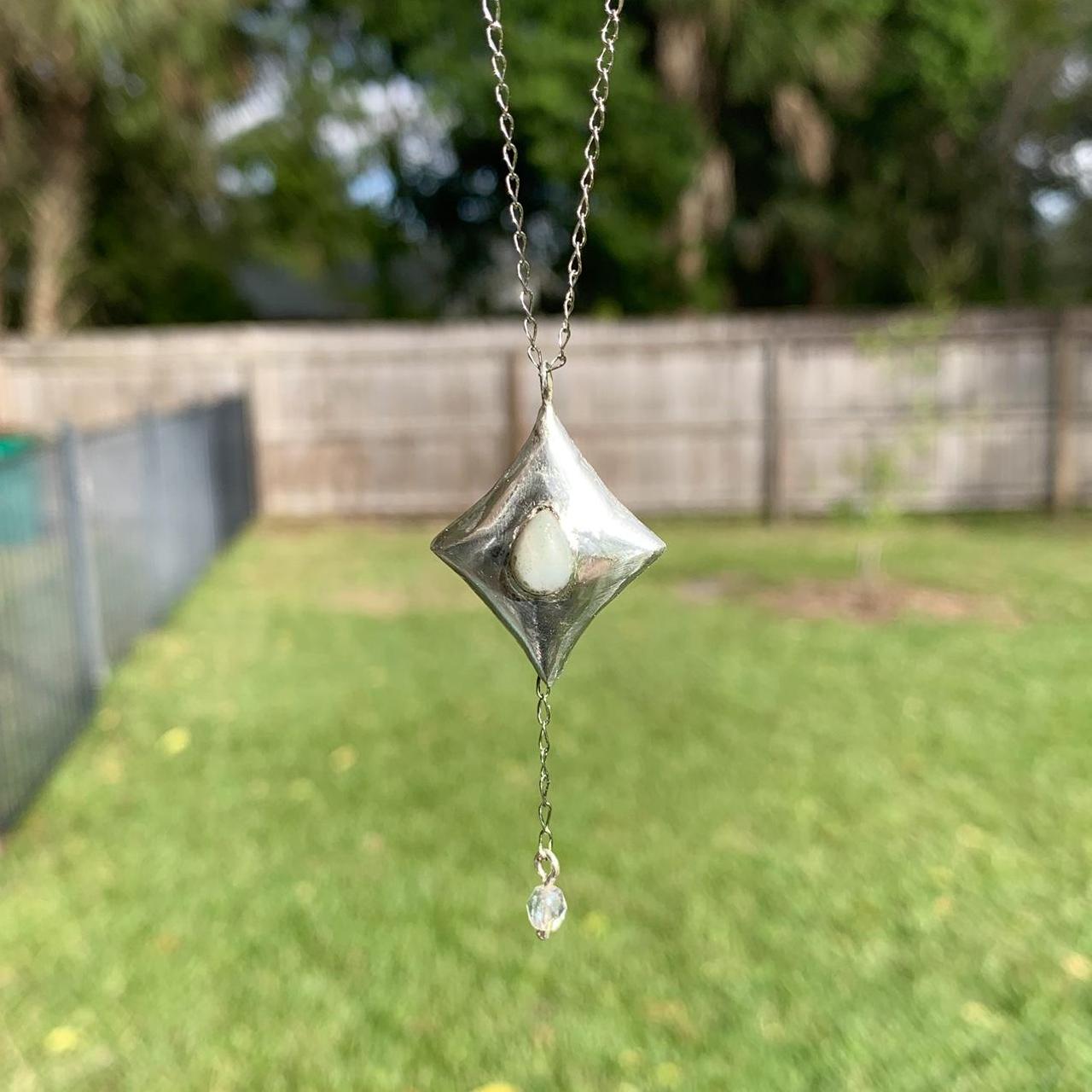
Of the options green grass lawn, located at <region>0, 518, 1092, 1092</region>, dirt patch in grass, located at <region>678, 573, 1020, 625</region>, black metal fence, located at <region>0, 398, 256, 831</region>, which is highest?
black metal fence, located at <region>0, 398, 256, 831</region>

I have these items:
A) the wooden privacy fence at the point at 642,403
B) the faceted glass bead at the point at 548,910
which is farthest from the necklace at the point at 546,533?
the wooden privacy fence at the point at 642,403

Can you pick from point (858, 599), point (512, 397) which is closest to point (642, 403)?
point (512, 397)

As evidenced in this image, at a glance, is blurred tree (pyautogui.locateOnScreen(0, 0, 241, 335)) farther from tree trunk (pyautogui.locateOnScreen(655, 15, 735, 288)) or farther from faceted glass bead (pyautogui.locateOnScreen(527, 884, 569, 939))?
faceted glass bead (pyautogui.locateOnScreen(527, 884, 569, 939))

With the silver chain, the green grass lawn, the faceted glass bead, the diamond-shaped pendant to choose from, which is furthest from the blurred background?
the silver chain

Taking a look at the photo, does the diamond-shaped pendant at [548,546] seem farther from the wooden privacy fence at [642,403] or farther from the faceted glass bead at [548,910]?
the wooden privacy fence at [642,403]

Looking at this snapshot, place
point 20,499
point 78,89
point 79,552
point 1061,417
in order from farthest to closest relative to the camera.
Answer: point 78,89 → point 1061,417 → point 79,552 → point 20,499

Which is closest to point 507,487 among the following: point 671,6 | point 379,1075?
point 379,1075

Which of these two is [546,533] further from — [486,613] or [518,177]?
[486,613]
